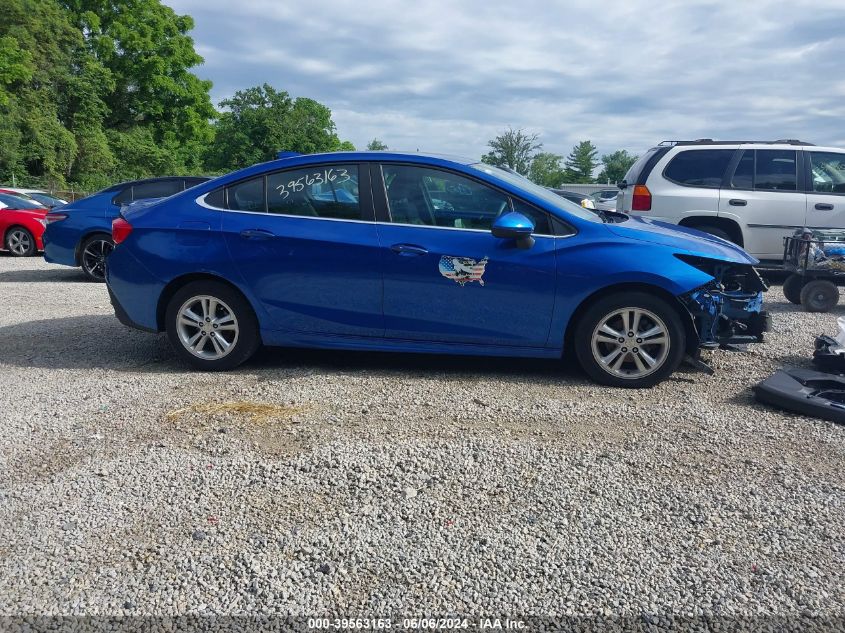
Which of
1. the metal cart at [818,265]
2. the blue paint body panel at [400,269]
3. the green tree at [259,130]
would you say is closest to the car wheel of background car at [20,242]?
the blue paint body panel at [400,269]

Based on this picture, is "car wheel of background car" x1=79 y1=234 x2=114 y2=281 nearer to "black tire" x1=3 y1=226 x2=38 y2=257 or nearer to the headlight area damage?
"black tire" x1=3 y1=226 x2=38 y2=257

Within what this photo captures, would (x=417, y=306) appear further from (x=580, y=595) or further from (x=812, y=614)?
(x=812, y=614)

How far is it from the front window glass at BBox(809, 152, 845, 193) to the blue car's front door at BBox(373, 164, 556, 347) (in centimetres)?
654

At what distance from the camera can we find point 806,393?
14.8 feet

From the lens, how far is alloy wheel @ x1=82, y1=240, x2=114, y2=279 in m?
10.3

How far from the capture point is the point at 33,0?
37.0m

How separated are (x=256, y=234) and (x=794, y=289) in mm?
6624

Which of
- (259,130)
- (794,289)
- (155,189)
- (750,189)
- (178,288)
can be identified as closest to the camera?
(178,288)

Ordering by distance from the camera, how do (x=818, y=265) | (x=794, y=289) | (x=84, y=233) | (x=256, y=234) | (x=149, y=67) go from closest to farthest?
(x=256, y=234) < (x=818, y=265) < (x=794, y=289) < (x=84, y=233) < (x=149, y=67)

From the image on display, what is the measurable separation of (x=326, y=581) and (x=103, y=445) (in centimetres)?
189

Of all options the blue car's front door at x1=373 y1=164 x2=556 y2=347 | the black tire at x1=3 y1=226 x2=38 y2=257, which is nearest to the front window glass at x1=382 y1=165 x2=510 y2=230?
the blue car's front door at x1=373 y1=164 x2=556 y2=347

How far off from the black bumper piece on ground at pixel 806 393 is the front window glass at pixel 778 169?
5415mm

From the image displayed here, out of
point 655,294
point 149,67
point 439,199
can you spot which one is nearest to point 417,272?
point 439,199

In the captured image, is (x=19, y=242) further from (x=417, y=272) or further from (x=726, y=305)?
(x=726, y=305)
